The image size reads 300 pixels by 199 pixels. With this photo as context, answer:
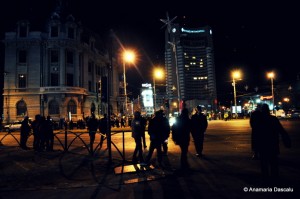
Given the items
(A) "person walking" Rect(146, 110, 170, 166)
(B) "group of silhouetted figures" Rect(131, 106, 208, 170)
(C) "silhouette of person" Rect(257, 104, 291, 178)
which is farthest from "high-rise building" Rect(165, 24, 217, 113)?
(C) "silhouette of person" Rect(257, 104, 291, 178)

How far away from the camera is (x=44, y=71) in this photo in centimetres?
3981

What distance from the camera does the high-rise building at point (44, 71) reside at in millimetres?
39031

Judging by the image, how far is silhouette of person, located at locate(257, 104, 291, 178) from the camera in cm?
550

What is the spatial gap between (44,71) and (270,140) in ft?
133

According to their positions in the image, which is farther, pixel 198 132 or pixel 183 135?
pixel 198 132

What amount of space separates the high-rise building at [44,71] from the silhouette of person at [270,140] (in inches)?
1417

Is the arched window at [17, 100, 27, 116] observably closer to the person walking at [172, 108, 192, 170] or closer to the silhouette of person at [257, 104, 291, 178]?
the person walking at [172, 108, 192, 170]

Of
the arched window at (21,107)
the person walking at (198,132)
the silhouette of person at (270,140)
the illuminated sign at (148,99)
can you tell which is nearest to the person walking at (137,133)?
the person walking at (198,132)

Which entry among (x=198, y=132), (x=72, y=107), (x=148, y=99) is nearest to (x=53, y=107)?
(x=72, y=107)

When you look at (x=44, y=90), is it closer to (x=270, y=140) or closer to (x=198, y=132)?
(x=198, y=132)

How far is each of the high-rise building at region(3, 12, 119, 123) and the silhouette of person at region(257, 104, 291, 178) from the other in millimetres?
35987

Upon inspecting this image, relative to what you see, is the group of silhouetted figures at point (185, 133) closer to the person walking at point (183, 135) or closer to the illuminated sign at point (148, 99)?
the person walking at point (183, 135)

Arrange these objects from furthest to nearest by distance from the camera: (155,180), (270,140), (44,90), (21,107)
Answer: (21,107)
(44,90)
(155,180)
(270,140)

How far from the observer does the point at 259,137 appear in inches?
225
